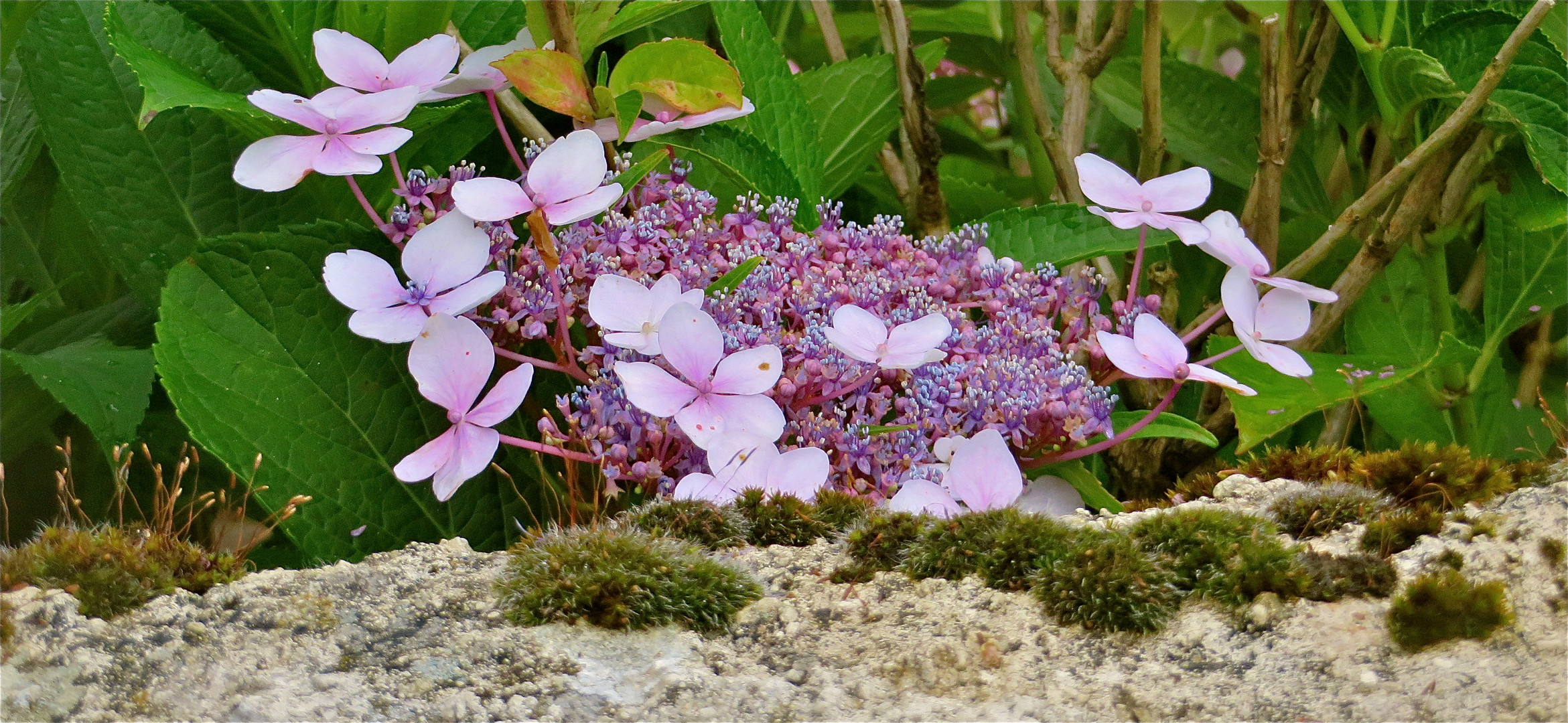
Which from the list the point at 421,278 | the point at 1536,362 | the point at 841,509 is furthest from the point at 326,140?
the point at 1536,362

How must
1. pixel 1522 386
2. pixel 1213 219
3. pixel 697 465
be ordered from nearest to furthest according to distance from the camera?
pixel 697 465, pixel 1213 219, pixel 1522 386

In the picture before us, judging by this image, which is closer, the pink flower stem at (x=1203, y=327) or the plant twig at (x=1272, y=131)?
the pink flower stem at (x=1203, y=327)

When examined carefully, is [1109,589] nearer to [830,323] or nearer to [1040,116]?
[830,323]

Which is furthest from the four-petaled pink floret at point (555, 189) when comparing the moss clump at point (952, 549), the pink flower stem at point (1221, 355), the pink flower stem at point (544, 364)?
the pink flower stem at point (1221, 355)

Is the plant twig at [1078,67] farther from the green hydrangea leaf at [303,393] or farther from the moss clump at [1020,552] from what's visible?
the green hydrangea leaf at [303,393]

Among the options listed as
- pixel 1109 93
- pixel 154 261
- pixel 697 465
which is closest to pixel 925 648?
pixel 697 465

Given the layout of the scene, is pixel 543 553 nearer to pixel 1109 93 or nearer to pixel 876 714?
pixel 876 714

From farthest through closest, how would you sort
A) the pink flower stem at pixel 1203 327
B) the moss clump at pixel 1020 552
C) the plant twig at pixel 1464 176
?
the plant twig at pixel 1464 176
the pink flower stem at pixel 1203 327
the moss clump at pixel 1020 552
